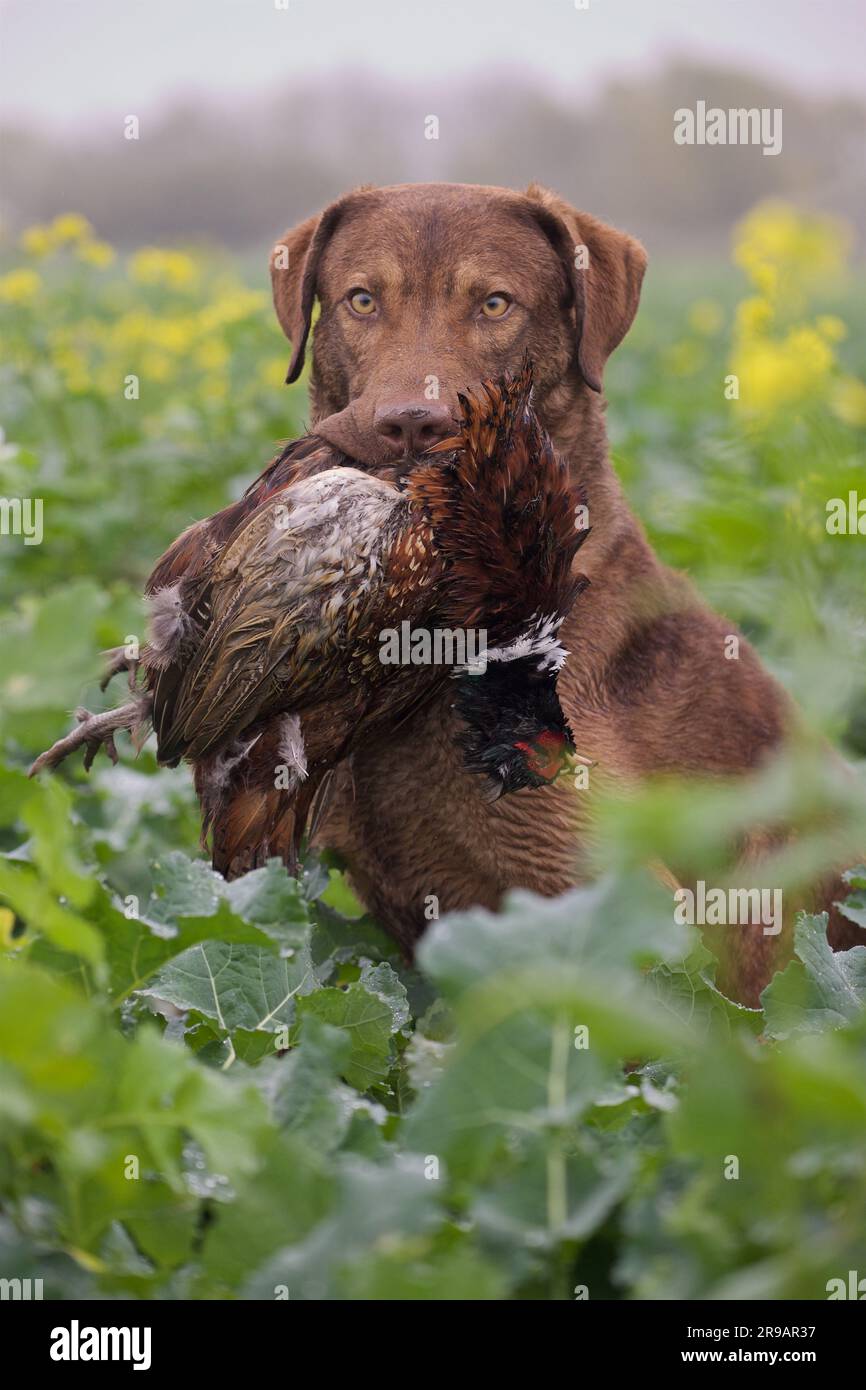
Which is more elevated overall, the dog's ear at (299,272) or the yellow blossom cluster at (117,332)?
the yellow blossom cluster at (117,332)

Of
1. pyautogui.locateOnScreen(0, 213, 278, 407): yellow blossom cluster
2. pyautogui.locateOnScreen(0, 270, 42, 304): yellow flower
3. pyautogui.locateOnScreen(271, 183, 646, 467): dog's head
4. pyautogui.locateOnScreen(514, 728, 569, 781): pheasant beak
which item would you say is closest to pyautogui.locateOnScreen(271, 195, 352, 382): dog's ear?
pyautogui.locateOnScreen(271, 183, 646, 467): dog's head

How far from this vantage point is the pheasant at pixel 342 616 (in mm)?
3045

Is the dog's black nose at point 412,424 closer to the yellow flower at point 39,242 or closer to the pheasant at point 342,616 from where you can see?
the pheasant at point 342,616

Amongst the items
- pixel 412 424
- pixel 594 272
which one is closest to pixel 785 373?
pixel 594 272

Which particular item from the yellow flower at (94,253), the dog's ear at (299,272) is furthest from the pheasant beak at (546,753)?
the yellow flower at (94,253)

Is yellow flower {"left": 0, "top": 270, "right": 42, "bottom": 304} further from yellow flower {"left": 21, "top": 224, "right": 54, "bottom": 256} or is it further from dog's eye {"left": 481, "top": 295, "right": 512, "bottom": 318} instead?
dog's eye {"left": 481, "top": 295, "right": 512, "bottom": 318}

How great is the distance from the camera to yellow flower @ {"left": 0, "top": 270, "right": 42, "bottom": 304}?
7.43 metres

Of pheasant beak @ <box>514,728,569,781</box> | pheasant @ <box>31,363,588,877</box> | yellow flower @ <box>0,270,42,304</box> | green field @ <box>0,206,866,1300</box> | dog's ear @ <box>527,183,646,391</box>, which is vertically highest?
yellow flower @ <box>0,270,42,304</box>

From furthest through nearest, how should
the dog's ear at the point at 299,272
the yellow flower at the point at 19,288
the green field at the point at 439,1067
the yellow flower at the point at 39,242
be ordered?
the yellow flower at the point at 39,242, the yellow flower at the point at 19,288, the dog's ear at the point at 299,272, the green field at the point at 439,1067

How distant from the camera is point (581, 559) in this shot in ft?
12.8

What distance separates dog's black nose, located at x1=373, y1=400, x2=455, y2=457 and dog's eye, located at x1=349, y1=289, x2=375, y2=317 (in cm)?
58

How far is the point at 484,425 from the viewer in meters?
3.19

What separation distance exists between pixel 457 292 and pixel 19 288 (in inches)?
167

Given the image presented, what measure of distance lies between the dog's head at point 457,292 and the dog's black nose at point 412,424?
132 mm
